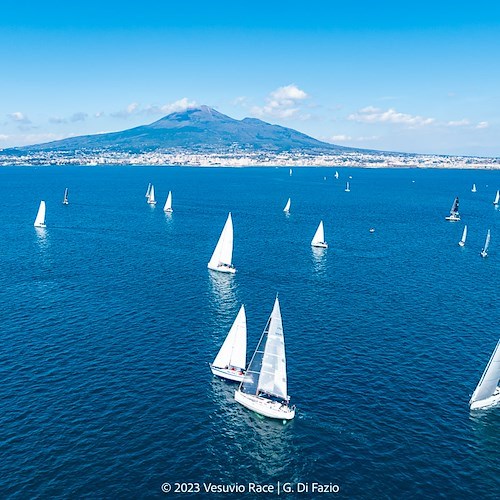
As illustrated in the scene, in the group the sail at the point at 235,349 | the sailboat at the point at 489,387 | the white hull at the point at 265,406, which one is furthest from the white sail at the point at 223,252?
the sailboat at the point at 489,387

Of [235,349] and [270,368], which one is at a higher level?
[270,368]

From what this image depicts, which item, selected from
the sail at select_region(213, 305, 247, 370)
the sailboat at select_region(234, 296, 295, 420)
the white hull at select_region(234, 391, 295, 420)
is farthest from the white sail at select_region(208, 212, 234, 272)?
the white hull at select_region(234, 391, 295, 420)

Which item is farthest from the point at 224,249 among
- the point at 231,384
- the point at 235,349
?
the point at 231,384

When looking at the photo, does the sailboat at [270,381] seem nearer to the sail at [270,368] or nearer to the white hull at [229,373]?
the sail at [270,368]

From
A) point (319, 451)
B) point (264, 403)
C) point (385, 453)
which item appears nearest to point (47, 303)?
point (264, 403)

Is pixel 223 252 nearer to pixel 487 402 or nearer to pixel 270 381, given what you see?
pixel 270 381

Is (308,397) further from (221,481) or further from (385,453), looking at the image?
(221,481)

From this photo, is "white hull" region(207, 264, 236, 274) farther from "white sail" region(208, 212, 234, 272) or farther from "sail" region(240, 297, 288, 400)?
"sail" region(240, 297, 288, 400)
